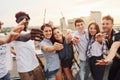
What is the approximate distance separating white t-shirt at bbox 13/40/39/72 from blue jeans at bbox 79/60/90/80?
60cm

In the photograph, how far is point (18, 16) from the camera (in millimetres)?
2791

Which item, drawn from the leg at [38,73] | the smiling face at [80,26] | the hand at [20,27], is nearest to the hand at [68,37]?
the smiling face at [80,26]

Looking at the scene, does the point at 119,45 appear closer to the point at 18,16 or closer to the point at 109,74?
the point at 109,74

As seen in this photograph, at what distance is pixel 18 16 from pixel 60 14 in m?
0.74

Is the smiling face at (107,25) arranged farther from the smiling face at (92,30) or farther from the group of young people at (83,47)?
the smiling face at (92,30)

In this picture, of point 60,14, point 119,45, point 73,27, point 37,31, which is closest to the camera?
point 119,45

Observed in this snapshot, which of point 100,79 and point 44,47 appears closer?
point 44,47

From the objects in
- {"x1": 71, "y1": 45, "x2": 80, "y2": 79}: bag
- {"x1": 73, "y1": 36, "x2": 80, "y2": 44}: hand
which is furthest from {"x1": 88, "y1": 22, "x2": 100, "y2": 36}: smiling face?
{"x1": 71, "y1": 45, "x2": 80, "y2": 79}: bag

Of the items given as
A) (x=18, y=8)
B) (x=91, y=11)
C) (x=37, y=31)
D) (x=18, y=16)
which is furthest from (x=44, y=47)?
(x=91, y=11)

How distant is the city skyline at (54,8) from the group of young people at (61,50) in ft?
0.82

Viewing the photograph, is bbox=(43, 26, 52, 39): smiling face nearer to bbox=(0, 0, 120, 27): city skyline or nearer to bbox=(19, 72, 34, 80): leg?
bbox=(0, 0, 120, 27): city skyline

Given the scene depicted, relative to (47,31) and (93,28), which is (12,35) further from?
(93,28)

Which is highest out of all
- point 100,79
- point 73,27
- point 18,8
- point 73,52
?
point 18,8

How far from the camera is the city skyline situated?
10.3 feet
